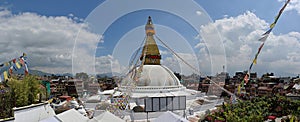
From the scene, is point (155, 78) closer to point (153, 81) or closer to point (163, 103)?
point (153, 81)

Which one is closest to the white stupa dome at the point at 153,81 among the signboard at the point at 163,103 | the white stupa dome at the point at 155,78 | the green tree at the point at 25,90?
the white stupa dome at the point at 155,78

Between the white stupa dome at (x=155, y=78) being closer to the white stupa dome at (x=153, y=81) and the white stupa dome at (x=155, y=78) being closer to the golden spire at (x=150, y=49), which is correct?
the white stupa dome at (x=153, y=81)

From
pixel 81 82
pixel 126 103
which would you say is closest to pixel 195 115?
pixel 126 103

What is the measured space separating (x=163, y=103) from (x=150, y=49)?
7.80 m

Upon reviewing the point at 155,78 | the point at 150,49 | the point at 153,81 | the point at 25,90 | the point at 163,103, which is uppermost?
the point at 150,49

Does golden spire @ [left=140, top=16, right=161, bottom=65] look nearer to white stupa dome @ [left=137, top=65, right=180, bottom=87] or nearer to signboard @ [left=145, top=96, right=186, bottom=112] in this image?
white stupa dome @ [left=137, top=65, right=180, bottom=87]

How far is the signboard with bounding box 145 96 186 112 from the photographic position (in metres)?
7.66

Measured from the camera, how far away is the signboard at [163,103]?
302 inches

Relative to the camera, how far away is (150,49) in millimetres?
15117

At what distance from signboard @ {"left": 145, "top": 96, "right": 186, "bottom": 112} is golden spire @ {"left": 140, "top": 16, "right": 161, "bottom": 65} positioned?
7346 mm

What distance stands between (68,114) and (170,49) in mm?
10414

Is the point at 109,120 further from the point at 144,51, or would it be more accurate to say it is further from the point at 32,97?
the point at 144,51

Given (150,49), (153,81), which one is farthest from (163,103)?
(150,49)

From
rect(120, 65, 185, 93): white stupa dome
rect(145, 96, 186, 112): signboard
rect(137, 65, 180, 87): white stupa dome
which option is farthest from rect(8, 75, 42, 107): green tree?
rect(137, 65, 180, 87): white stupa dome
